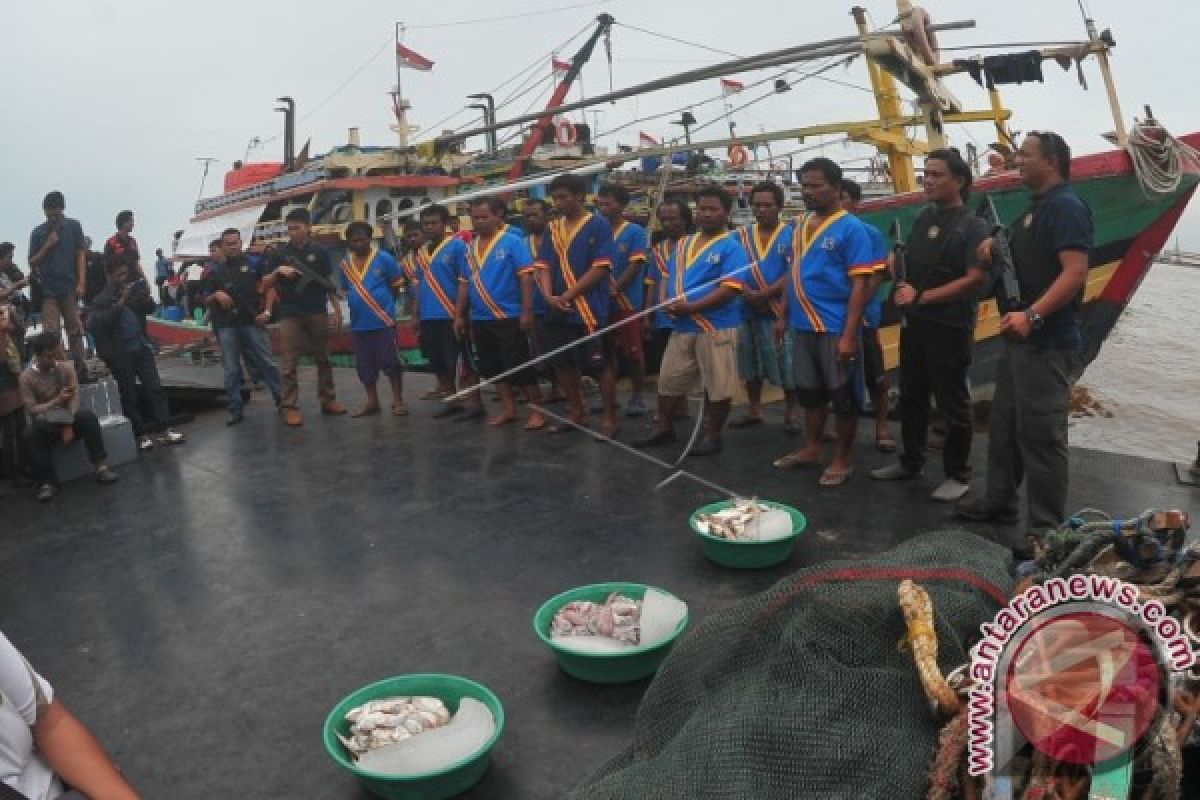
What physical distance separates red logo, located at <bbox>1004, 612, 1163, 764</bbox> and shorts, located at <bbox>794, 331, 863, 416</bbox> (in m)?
2.95

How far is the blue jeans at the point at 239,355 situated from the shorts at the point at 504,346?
6.88 ft

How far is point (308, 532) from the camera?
170 inches

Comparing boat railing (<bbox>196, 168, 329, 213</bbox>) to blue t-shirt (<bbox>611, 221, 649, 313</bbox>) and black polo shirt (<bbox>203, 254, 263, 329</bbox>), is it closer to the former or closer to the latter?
black polo shirt (<bbox>203, 254, 263, 329</bbox>)

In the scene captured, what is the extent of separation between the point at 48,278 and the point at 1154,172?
10165mm

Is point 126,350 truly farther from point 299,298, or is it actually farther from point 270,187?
point 270,187

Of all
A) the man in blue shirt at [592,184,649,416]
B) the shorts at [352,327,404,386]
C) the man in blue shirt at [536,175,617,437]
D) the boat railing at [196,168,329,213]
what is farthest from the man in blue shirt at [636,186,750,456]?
the boat railing at [196,168,329,213]

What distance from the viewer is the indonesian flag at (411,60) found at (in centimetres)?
1867

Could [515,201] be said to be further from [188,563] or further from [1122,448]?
[188,563]

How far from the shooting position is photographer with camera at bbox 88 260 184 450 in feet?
22.3

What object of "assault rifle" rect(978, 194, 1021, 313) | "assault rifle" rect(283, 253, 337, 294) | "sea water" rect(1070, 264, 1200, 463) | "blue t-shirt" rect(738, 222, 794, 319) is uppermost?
"assault rifle" rect(283, 253, 337, 294)

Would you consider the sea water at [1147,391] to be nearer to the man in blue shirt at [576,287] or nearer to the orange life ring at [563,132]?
the man in blue shirt at [576,287]

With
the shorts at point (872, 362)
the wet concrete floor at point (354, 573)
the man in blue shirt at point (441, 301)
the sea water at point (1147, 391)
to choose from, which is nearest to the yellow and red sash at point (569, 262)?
the wet concrete floor at point (354, 573)

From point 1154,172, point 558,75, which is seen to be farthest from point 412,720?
point 558,75

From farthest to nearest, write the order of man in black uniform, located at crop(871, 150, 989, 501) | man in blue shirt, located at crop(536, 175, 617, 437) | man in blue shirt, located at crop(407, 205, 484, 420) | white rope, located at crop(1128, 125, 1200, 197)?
man in blue shirt, located at crop(407, 205, 484, 420)
white rope, located at crop(1128, 125, 1200, 197)
man in blue shirt, located at crop(536, 175, 617, 437)
man in black uniform, located at crop(871, 150, 989, 501)
